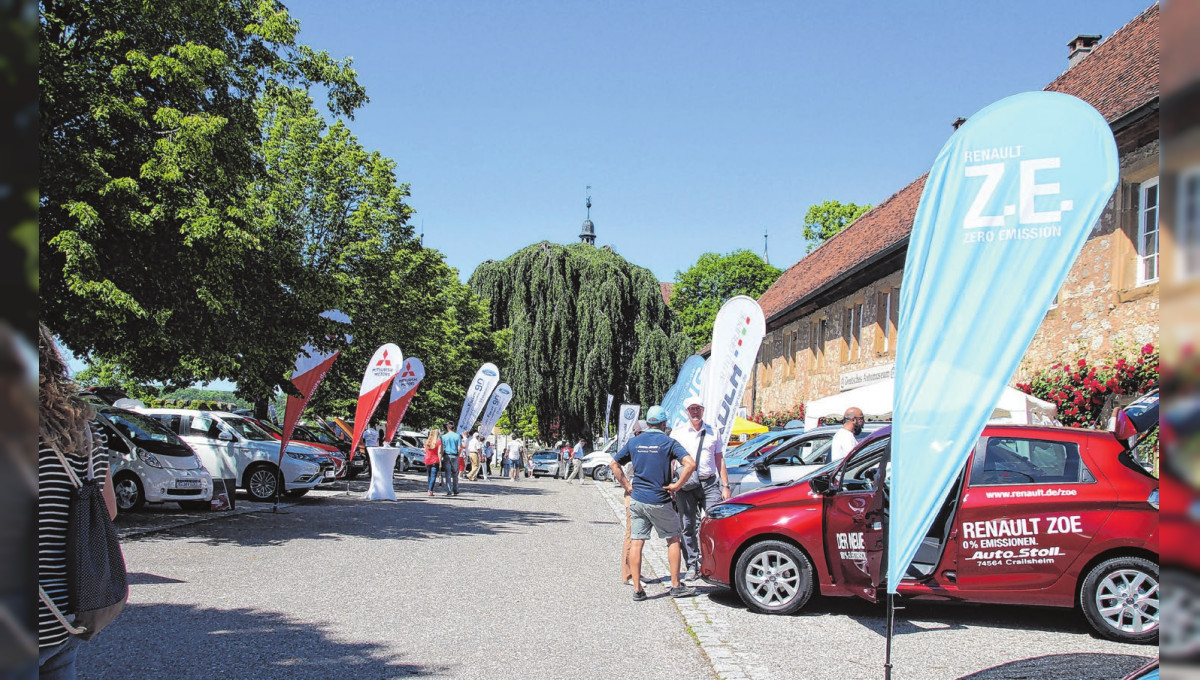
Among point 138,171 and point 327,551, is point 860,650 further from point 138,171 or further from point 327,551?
point 138,171

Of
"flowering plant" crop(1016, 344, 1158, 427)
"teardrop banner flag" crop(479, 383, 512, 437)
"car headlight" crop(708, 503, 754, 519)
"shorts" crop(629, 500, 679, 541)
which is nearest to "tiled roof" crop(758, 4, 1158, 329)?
"flowering plant" crop(1016, 344, 1158, 427)

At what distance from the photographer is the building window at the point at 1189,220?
0.39m

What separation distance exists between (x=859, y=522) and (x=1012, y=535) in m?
1.21

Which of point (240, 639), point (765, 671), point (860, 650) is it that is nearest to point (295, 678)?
point (240, 639)

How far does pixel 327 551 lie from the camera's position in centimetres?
1270

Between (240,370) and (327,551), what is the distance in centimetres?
390

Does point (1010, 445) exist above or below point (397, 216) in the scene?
below

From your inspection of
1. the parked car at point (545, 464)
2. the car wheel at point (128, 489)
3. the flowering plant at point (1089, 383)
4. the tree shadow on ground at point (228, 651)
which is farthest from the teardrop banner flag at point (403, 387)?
the parked car at point (545, 464)

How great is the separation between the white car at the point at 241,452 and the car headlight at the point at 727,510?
42.4 ft

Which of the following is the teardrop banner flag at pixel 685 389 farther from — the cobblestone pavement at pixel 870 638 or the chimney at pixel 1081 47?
the chimney at pixel 1081 47

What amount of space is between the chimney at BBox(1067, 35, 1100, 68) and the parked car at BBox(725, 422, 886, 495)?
42.7ft

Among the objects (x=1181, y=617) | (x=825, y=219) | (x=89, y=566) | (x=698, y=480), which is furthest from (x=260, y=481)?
(x=825, y=219)

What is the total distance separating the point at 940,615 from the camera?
28.8 feet

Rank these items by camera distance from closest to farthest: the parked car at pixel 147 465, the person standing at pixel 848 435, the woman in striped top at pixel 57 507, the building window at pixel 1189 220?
1. the building window at pixel 1189 220
2. the woman in striped top at pixel 57 507
3. the person standing at pixel 848 435
4. the parked car at pixel 147 465
